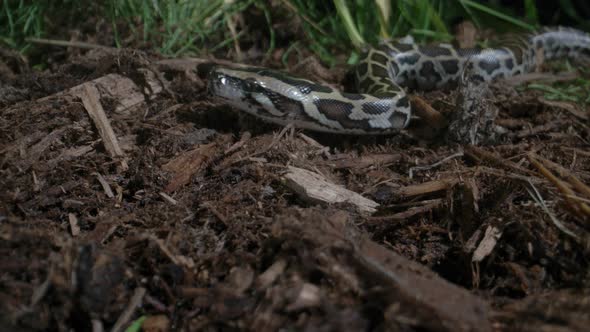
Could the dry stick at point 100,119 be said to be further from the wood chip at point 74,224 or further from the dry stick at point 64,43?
the dry stick at point 64,43

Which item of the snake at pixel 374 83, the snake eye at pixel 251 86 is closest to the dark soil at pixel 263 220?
the snake at pixel 374 83

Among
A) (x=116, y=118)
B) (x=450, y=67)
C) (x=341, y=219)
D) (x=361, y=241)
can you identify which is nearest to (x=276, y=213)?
(x=341, y=219)

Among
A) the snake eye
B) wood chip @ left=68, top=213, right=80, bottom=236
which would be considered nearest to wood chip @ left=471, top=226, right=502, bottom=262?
the snake eye

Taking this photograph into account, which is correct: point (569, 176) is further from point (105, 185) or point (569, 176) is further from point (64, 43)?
point (64, 43)

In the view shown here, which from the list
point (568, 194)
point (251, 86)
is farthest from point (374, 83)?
point (568, 194)

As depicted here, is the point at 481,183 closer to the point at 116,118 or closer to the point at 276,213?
the point at 276,213
